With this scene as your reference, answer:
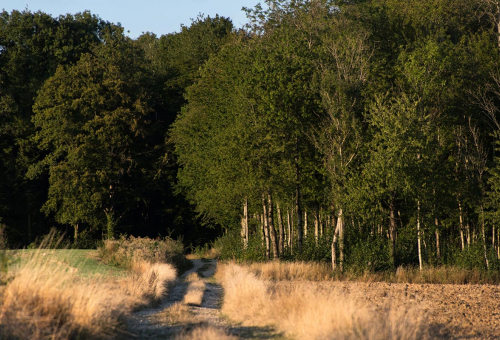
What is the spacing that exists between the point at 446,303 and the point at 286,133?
1496 cm

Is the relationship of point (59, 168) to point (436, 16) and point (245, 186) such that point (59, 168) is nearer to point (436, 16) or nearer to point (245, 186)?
point (245, 186)

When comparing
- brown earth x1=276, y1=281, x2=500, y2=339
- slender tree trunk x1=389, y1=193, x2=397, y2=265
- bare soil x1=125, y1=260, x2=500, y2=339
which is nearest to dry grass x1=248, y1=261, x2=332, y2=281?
bare soil x1=125, y1=260, x2=500, y2=339

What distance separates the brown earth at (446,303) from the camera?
44.2 feet

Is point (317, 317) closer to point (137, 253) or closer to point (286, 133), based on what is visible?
point (137, 253)

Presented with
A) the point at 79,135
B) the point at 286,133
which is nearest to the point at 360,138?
the point at 286,133

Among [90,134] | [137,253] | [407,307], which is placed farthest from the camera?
[90,134]

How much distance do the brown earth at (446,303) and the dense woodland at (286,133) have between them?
260 inches

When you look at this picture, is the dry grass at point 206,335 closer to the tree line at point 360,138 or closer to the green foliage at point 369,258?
the tree line at point 360,138

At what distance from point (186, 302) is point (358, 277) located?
11.5m

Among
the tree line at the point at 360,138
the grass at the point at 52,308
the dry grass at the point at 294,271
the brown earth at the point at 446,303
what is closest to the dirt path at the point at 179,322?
the grass at the point at 52,308

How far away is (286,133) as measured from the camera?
31016 mm

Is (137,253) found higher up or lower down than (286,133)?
lower down

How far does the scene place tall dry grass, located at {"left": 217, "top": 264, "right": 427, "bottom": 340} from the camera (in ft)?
34.6

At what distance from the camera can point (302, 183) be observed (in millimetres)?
32281
